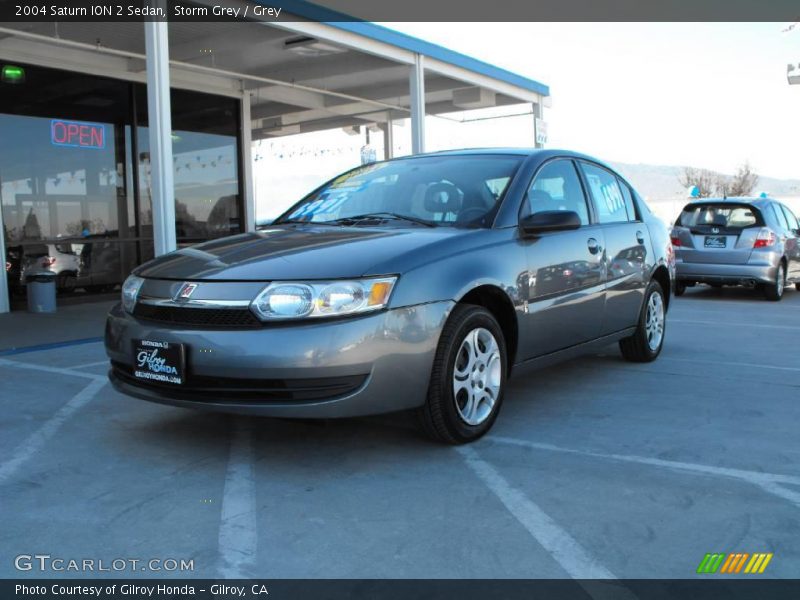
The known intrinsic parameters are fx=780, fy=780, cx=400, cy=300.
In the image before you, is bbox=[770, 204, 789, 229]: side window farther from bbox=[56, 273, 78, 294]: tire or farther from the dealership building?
bbox=[56, 273, 78, 294]: tire

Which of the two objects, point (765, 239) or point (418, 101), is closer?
point (765, 239)

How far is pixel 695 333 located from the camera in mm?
7910

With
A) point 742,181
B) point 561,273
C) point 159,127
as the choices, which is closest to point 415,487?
point 561,273

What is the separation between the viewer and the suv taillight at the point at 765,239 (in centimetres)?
1102

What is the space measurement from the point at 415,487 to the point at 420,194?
6.29 feet

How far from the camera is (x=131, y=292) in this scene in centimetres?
396

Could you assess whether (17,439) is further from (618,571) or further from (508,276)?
(618,571)

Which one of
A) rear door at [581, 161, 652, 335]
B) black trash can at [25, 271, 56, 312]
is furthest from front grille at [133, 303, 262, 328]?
black trash can at [25, 271, 56, 312]


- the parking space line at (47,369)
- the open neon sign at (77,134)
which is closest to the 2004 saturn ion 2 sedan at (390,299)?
the parking space line at (47,369)

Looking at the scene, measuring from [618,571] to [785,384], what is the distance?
3.43 m

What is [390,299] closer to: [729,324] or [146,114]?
[729,324]

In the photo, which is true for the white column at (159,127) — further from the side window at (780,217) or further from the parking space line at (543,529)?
the side window at (780,217)

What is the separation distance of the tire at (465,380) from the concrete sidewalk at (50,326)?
193 inches

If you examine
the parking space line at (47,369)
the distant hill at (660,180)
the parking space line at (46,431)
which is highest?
A: the distant hill at (660,180)
